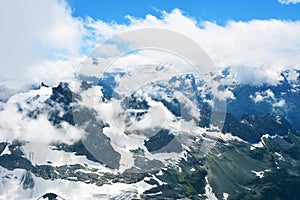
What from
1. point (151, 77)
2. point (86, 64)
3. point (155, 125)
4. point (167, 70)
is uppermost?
point (155, 125)

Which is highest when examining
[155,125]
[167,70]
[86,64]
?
[155,125]

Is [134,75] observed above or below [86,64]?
above

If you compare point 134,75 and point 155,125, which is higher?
point 155,125

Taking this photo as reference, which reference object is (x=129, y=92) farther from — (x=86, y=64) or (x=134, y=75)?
(x=86, y=64)

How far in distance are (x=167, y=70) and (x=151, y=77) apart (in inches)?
564

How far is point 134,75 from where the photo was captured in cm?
7750

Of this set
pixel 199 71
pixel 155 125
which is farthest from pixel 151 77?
pixel 155 125

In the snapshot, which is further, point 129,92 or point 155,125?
point 155,125

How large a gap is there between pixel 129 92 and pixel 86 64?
20.9 m

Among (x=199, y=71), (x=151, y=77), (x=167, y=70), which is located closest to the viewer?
(x=199, y=71)

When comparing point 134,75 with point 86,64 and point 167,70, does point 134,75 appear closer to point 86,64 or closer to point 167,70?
point 167,70

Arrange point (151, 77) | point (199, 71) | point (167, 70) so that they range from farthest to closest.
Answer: point (151, 77), point (167, 70), point (199, 71)

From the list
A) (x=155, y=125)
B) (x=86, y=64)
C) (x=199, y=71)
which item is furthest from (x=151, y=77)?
(x=155, y=125)

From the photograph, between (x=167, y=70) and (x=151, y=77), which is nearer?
(x=167, y=70)
